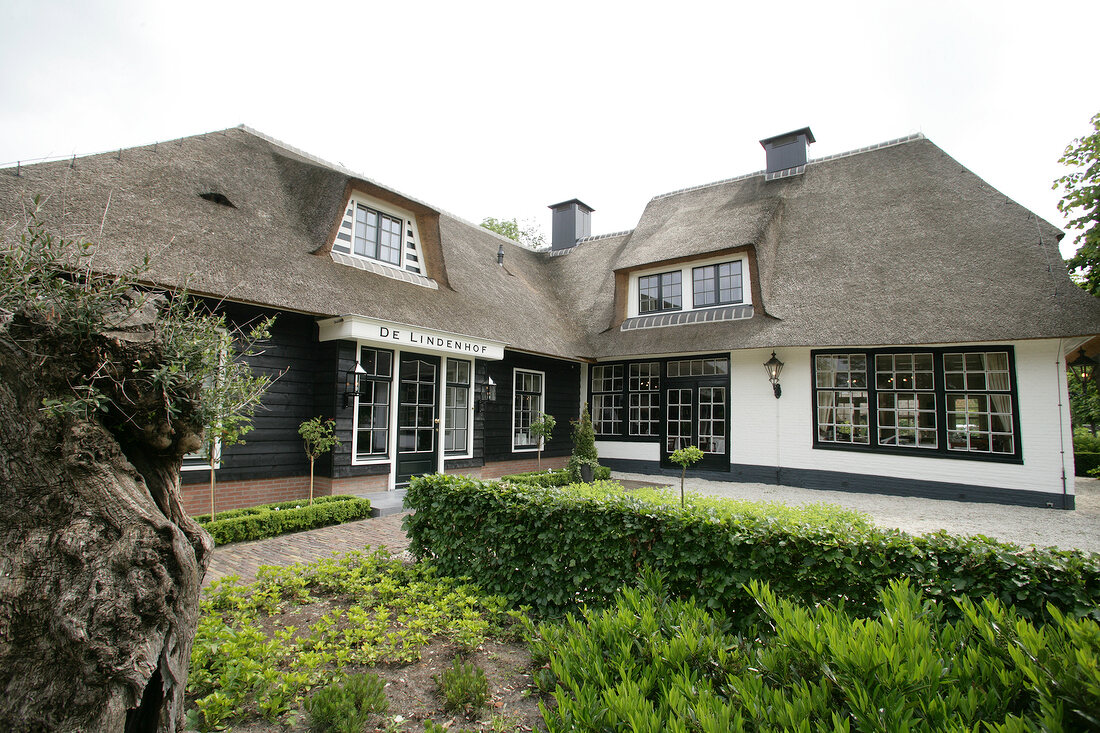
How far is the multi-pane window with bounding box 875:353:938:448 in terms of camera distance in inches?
411

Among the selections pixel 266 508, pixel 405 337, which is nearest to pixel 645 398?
pixel 405 337

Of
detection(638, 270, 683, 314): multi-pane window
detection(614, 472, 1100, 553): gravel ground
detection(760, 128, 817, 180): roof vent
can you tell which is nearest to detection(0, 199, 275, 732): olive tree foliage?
detection(614, 472, 1100, 553): gravel ground

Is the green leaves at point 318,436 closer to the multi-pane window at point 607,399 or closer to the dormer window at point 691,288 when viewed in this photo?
the multi-pane window at point 607,399

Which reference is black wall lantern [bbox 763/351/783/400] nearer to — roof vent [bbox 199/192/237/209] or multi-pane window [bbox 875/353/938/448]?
multi-pane window [bbox 875/353/938/448]

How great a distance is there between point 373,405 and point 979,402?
11026 mm

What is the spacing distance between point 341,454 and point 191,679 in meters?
5.78

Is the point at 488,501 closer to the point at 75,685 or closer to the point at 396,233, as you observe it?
the point at 75,685

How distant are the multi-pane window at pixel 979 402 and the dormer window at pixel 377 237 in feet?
35.1

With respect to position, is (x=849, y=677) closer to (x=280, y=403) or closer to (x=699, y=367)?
(x=280, y=403)

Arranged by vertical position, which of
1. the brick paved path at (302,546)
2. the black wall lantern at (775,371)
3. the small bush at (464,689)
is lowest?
the brick paved path at (302,546)

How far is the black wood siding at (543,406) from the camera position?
39.4ft

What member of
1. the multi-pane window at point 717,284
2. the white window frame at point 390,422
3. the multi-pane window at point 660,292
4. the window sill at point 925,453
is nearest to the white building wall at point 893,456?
the window sill at point 925,453

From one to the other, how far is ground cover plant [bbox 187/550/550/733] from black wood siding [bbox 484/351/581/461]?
6.66 m

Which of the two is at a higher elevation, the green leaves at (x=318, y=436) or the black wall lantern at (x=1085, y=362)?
the black wall lantern at (x=1085, y=362)
